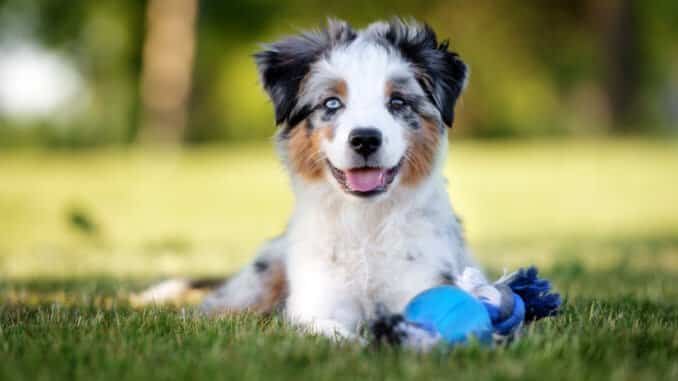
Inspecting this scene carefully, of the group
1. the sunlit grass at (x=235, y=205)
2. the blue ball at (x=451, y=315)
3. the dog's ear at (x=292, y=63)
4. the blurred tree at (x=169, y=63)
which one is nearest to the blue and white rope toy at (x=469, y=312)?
the blue ball at (x=451, y=315)

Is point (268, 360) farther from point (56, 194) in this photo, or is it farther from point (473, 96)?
point (473, 96)

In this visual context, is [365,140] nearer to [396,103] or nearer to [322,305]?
[396,103]

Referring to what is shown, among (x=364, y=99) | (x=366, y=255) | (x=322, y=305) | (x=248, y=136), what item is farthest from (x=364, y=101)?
(x=248, y=136)

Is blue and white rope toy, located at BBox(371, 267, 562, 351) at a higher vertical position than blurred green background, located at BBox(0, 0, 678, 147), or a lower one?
lower

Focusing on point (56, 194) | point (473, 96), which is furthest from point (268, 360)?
point (473, 96)

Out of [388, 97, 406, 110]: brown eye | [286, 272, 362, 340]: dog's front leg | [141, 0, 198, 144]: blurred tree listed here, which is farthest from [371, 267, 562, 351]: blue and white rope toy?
[141, 0, 198, 144]: blurred tree

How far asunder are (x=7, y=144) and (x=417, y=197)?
1072 inches

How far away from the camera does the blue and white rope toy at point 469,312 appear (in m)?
3.75

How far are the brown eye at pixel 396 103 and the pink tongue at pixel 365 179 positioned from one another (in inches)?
14.9

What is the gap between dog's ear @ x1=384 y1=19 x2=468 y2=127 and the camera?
4969mm

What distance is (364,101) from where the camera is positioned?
184 inches

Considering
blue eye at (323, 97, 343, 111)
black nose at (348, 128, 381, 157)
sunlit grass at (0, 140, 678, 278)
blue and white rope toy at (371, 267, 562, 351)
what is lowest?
sunlit grass at (0, 140, 678, 278)

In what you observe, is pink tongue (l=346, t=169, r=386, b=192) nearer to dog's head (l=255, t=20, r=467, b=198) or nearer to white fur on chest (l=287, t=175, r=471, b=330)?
dog's head (l=255, t=20, r=467, b=198)

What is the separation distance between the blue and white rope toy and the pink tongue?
66cm
